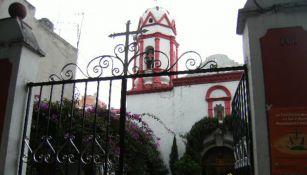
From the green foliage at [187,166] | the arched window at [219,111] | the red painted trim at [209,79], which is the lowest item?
the green foliage at [187,166]

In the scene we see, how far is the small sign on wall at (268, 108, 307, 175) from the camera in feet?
8.42

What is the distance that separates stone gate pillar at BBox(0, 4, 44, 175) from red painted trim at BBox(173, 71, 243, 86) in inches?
527

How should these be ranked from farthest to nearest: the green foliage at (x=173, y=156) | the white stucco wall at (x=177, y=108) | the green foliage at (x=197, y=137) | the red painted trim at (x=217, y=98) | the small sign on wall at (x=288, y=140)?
1. the white stucco wall at (x=177, y=108)
2. the red painted trim at (x=217, y=98)
3. the green foliage at (x=173, y=156)
4. the green foliage at (x=197, y=137)
5. the small sign on wall at (x=288, y=140)

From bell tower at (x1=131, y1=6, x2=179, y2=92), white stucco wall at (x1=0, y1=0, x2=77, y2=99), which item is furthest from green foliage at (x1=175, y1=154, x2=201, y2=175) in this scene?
white stucco wall at (x1=0, y1=0, x2=77, y2=99)

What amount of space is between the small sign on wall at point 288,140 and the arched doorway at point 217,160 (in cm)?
1328

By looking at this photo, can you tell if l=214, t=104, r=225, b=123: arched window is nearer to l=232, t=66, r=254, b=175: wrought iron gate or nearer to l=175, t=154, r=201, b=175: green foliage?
l=175, t=154, r=201, b=175: green foliage

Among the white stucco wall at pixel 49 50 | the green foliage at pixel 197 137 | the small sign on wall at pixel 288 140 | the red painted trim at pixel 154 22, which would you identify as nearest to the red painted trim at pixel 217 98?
the green foliage at pixel 197 137

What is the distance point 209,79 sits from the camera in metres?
16.8

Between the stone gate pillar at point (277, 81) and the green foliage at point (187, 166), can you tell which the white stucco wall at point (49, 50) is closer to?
the green foliage at point (187, 166)

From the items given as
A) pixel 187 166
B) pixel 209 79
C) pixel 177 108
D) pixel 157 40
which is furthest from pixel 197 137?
pixel 157 40

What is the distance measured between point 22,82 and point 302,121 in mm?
3061

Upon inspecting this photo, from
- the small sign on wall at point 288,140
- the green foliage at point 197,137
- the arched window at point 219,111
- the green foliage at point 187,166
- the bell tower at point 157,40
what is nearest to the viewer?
the small sign on wall at point 288,140

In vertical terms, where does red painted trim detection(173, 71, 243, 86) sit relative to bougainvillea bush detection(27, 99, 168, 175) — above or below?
above

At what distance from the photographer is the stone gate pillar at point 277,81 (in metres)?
2.62
